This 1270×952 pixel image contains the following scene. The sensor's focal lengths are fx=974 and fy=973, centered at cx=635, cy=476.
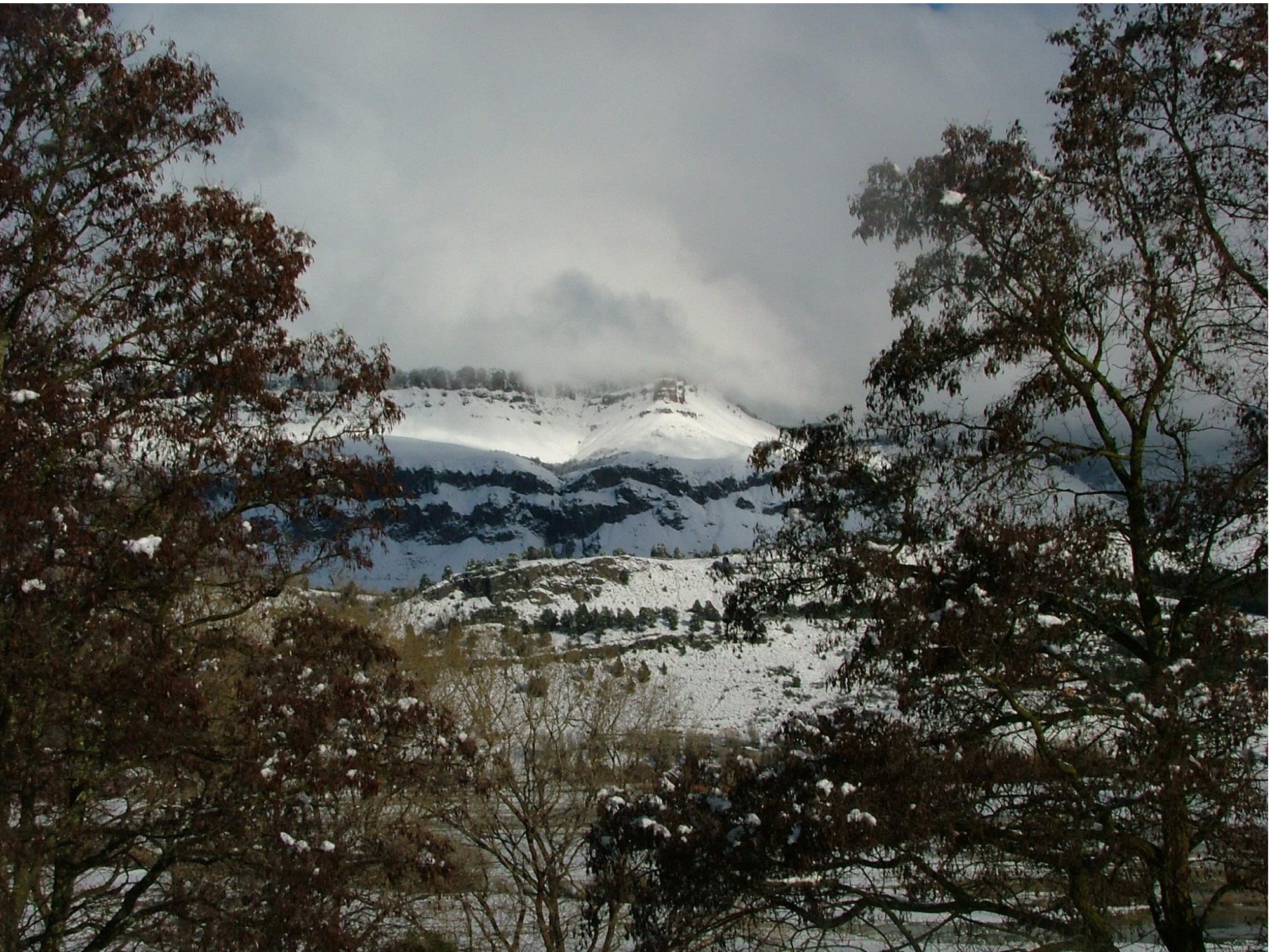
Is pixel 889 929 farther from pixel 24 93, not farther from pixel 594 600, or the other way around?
pixel 594 600

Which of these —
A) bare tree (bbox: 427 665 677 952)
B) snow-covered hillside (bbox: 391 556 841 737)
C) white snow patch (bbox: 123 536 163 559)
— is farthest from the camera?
snow-covered hillside (bbox: 391 556 841 737)

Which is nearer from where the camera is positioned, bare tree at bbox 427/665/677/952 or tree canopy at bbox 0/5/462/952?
tree canopy at bbox 0/5/462/952

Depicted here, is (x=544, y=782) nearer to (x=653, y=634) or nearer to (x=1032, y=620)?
(x=1032, y=620)

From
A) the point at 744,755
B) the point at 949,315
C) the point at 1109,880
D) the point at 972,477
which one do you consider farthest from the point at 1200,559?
the point at 744,755

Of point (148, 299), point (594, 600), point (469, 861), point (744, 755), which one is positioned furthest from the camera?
point (594, 600)

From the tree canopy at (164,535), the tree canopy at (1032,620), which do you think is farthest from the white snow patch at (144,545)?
the tree canopy at (1032,620)

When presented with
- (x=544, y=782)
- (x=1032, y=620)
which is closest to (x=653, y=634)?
(x=544, y=782)

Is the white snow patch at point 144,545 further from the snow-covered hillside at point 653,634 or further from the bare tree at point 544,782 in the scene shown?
the bare tree at point 544,782

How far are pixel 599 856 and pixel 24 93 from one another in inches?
418

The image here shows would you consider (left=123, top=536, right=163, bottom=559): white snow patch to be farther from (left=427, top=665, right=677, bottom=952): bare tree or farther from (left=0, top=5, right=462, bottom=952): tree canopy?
(left=427, top=665, right=677, bottom=952): bare tree

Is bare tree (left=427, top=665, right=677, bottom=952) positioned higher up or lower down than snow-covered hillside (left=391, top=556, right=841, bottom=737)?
lower down

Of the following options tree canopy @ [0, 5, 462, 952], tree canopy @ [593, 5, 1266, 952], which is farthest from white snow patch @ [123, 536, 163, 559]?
tree canopy @ [593, 5, 1266, 952]

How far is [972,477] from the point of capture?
10672mm

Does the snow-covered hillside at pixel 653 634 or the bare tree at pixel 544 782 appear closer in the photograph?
the bare tree at pixel 544 782
